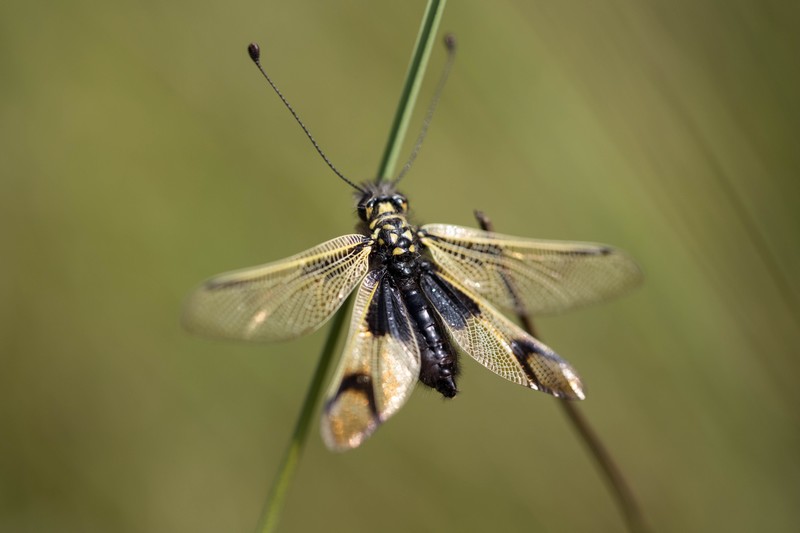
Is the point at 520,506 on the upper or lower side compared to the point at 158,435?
lower

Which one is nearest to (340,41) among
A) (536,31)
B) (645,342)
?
(536,31)

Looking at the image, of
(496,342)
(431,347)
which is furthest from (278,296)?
(496,342)

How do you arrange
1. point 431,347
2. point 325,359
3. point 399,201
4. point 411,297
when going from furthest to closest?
point 399,201 → point 411,297 → point 431,347 → point 325,359

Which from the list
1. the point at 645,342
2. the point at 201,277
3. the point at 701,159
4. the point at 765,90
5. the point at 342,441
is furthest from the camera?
the point at 201,277

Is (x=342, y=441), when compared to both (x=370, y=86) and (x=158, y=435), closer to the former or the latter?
(x=158, y=435)

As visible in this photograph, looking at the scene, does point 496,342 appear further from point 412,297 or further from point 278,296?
point 278,296

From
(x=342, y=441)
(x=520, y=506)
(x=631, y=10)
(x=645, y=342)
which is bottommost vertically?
(x=520, y=506)
